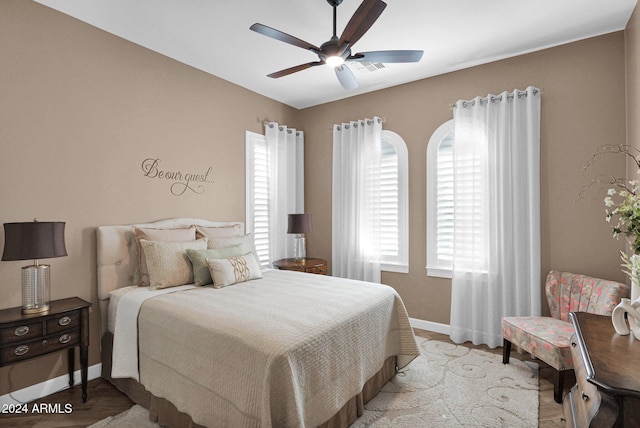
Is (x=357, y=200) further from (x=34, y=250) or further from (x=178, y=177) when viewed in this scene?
(x=34, y=250)

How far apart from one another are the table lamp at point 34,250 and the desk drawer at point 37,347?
8.4 inches

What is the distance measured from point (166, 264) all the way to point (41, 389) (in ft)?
4.19

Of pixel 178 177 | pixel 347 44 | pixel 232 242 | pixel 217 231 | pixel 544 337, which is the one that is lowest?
pixel 544 337

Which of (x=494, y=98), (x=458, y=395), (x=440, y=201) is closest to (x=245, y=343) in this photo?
(x=458, y=395)

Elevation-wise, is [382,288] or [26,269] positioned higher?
[26,269]

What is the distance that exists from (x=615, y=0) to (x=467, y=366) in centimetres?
320

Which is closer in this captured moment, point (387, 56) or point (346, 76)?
point (387, 56)

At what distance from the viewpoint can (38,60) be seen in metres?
2.54

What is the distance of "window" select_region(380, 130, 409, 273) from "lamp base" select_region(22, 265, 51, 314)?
11.0ft

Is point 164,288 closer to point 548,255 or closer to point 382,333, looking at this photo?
point 382,333

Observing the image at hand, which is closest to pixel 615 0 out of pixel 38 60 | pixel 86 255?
pixel 38 60

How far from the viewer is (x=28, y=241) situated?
216cm

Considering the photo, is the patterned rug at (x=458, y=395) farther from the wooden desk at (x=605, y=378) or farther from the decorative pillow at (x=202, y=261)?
the decorative pillow at (x=202, y=261)

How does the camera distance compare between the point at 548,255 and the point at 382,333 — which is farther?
the point at 548,255
